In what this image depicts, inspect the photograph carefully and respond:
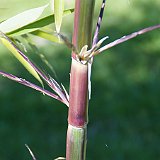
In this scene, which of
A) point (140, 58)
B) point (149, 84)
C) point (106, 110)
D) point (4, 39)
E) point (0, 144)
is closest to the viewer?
point (4, 39)

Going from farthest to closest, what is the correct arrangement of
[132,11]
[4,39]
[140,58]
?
[132,11], [140,58], [4,39]

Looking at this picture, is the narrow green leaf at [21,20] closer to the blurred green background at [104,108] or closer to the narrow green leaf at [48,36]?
the narrow green leaf at [48,36]

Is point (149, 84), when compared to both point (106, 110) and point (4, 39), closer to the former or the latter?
point (106, 110)

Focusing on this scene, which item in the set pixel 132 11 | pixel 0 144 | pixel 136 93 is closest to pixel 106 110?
pixel 136 93

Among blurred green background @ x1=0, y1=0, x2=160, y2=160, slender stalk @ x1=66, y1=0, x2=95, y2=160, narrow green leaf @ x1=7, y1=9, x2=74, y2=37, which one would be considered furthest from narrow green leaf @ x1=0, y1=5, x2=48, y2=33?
blurred green background @ x1=0, y1=0, x2=160, y2=160

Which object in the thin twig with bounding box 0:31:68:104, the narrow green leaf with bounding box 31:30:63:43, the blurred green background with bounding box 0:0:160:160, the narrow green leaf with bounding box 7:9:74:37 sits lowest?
the blurred green background with bounding box 0:0:160:160

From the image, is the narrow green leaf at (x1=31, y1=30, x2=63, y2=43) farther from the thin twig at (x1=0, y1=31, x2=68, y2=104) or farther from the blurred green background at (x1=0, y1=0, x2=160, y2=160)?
the blurred green background at (x1=0, y1=0, x2=160, y2=160)

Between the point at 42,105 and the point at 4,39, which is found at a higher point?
the point at 4,39
